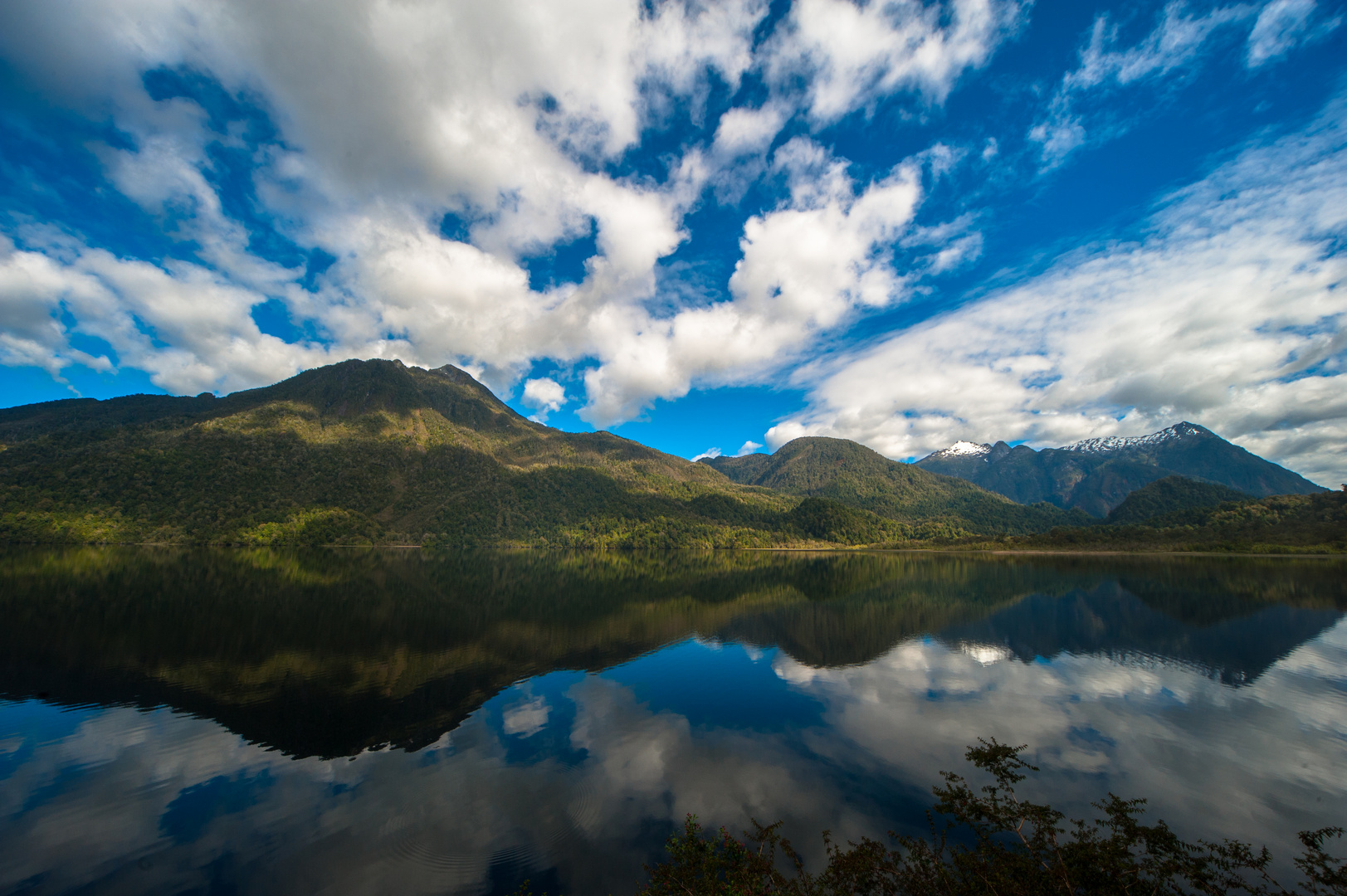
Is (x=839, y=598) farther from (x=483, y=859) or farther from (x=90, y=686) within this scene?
(x=90, y=686)

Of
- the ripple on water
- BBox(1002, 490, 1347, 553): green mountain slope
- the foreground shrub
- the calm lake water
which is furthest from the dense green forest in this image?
the ripple on water

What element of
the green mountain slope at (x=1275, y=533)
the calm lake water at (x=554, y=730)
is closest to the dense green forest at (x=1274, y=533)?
the green mountain slope at (x=1275, y=533)

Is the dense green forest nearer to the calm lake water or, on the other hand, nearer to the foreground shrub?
the calm lake water

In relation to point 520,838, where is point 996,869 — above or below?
above

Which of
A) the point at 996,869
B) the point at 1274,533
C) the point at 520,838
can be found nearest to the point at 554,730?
the point at 520,838

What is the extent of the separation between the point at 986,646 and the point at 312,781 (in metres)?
52.7

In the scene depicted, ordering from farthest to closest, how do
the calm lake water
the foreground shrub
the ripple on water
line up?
1. the calm lake water
2. the ripple on water
3. the foreground shrub

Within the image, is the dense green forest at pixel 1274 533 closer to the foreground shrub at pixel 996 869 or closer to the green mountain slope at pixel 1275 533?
the green mountain slope at pixel 1275 533

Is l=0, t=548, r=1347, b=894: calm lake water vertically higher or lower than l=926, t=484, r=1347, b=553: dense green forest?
lower

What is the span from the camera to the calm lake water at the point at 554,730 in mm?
15383

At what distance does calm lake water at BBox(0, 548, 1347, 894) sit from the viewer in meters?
15.4

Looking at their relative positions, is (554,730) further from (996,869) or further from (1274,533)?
(1274,533)

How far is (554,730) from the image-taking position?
24.9m

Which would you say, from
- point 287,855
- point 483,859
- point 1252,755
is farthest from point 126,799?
point 1252,755
